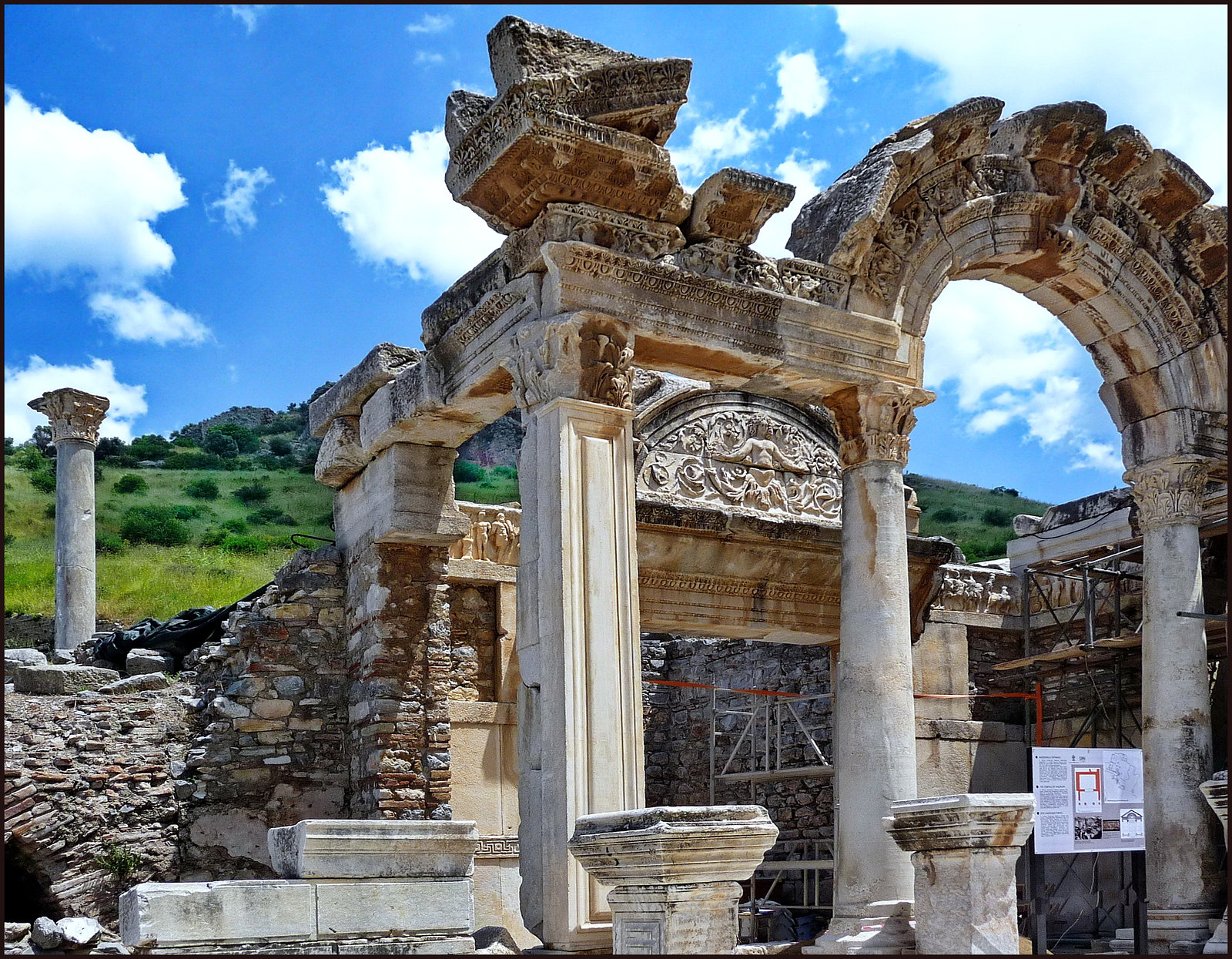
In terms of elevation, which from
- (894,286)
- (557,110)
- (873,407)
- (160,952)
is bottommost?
(160,952)

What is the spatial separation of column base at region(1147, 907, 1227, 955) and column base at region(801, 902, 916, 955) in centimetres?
311

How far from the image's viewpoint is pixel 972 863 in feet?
22.5

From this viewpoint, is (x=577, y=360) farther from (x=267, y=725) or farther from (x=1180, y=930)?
(x=1180, y=930)

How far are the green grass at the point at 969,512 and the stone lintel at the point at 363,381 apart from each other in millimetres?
28547

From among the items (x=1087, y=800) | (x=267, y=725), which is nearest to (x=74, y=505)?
(x=267, y=725)

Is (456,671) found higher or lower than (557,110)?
lower

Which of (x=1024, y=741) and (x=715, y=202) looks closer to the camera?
(x=715, y=202)

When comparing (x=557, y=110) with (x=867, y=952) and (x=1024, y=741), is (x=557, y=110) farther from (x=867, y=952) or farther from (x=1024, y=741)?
(x=1024, y=741)

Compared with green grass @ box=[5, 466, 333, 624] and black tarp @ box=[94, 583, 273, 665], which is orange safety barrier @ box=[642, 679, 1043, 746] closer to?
black tarp @ box=[94, 583, 273, 665]

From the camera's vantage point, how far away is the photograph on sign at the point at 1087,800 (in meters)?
9.66

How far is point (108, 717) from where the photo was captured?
1029 centimetres

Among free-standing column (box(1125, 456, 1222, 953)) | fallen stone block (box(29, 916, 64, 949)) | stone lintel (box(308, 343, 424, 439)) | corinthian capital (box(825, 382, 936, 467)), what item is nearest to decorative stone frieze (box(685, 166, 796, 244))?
corinthian capital (box(825, 382, 936, 467))

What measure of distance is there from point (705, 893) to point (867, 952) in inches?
84.4

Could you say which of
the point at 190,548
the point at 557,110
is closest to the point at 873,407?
the point at 557,110
